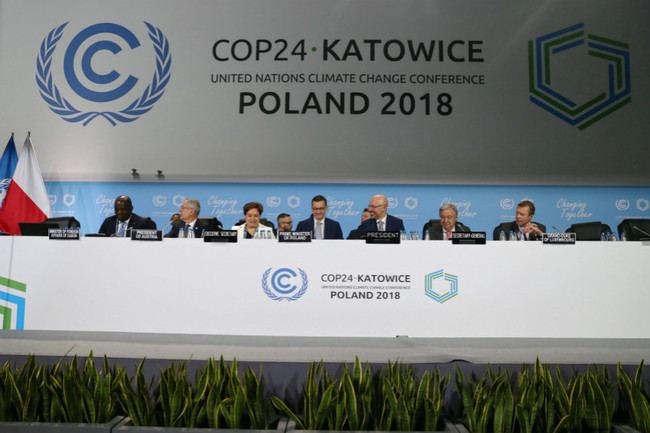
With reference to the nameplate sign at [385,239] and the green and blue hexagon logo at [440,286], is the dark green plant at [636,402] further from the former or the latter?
the nameplate sign at [385,239]

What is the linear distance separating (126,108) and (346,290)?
5.29 m

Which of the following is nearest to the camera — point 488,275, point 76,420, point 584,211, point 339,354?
point 76,420

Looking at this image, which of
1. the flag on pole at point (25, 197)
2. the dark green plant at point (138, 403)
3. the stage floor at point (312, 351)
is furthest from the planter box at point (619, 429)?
the flag on pole at point (25, 197)

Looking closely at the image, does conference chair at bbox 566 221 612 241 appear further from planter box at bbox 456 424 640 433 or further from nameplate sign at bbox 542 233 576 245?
planter box at bbox 456 424 640 433

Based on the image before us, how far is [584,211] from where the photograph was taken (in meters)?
6.84

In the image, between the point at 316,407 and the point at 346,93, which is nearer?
Answer: the point at 316,407

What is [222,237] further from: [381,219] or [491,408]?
[491,408]

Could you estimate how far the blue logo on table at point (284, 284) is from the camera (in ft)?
10.7

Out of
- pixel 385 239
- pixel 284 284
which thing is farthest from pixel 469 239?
pixel 284 284

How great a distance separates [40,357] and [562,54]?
748 cm

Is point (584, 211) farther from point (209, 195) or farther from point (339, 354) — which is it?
point (339, 354)

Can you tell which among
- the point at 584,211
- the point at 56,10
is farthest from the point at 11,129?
the point at 584,211

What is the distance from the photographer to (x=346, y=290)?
3281mm

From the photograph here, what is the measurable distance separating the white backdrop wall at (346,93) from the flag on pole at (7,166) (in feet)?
1.18
